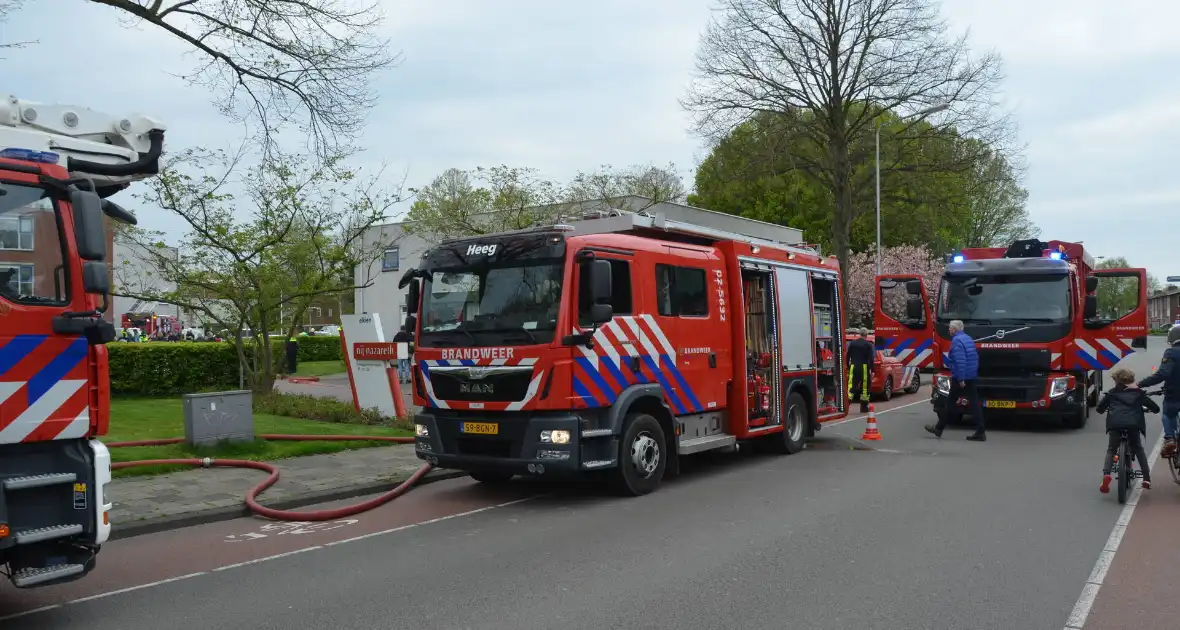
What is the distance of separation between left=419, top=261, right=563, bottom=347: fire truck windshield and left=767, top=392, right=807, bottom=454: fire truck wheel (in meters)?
4.74

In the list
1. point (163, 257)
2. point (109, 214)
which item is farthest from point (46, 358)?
point (163, 257)

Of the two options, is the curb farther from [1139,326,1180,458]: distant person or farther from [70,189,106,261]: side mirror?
[1139,326,1180,458]: distant person

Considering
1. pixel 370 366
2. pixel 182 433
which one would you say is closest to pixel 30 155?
pixel 182 433

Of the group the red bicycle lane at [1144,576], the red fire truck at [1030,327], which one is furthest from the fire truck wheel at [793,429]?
the red bicycle lane at [1144,576]

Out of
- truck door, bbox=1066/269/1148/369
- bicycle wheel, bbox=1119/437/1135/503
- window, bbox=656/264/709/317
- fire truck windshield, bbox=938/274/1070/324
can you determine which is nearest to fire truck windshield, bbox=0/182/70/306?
window, bbox=656/264/709/317

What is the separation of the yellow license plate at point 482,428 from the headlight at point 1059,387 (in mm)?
10047

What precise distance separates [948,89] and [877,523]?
2289 centimetres

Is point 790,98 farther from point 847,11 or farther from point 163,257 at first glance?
point 163,257

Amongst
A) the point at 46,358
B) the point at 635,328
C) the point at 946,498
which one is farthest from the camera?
the point at 635,328

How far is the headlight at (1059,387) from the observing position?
14750 millimetres

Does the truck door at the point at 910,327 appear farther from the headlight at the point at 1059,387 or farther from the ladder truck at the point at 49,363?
the ladder truck at the point at 49,363

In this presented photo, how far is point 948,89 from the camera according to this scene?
27.5 meters

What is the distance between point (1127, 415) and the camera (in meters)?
8.95

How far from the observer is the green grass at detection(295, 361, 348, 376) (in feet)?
110
